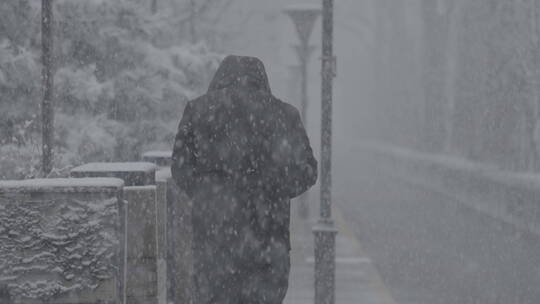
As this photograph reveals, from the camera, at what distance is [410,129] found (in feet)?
131

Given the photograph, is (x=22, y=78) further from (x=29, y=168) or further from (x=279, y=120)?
(x=279, y=120)

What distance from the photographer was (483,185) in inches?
747

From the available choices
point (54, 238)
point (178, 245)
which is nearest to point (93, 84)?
point (178, 245)

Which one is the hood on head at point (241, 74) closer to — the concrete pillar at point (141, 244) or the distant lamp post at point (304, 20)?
the concrete pillar at point (141, 244)

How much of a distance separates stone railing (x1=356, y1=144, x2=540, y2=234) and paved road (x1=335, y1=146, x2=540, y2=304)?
0.82ft

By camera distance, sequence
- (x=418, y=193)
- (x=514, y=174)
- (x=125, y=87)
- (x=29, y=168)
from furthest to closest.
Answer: (x=418, y=193) < (x=514, y=174) < (x=125, y=87) < (x=29, y=168)

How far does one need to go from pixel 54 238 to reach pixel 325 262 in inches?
126

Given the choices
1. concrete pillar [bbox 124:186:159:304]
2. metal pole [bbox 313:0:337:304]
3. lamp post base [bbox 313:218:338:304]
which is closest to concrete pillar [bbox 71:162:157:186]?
concrete pillar [bbox 124:186:159:304]

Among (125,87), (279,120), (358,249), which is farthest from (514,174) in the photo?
(279,120)

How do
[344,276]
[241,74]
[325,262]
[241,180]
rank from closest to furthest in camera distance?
[241,180] → [241,74] → [325,262] → [344,276]

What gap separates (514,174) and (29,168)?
9.49m

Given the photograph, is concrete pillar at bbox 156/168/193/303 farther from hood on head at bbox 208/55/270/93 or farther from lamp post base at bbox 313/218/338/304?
hood on head at bbox 208/55/270/93

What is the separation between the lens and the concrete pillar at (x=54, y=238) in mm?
5059

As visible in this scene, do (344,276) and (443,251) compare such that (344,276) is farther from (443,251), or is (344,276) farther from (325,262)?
(443,251)
